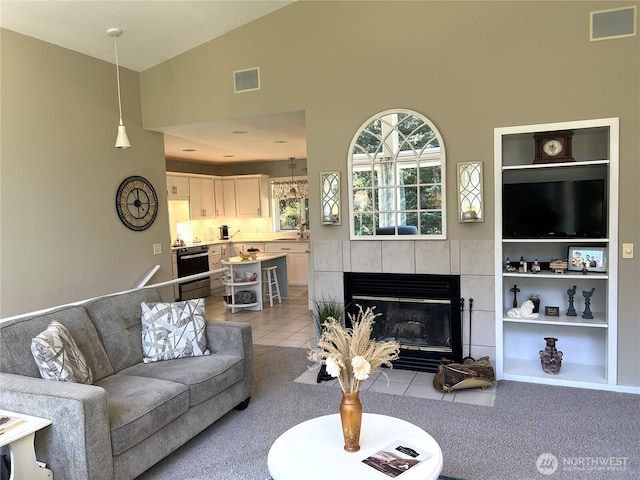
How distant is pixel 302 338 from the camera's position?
5.30m

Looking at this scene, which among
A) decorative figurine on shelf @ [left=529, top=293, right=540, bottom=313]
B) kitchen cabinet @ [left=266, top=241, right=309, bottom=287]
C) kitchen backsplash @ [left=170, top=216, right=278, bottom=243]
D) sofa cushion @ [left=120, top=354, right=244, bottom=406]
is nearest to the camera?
sofa cushion @ [left=120, top=354, right=244, bottom=406]

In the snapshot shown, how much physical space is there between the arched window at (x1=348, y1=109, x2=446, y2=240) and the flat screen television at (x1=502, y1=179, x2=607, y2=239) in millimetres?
566

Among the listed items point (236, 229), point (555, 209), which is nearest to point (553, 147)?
point (555, 209)

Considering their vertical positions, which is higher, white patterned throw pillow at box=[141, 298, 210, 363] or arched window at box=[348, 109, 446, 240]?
arched window at box=[348, 109, 446, 240]

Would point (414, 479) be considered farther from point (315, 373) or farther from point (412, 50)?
point (412, 50)

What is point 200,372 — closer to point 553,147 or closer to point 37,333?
point 37,333

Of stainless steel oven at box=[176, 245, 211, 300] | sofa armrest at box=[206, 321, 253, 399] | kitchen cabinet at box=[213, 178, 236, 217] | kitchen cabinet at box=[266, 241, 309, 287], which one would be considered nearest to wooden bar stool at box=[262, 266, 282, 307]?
kitchen cabinet at box=[266, 241, 309, 287]

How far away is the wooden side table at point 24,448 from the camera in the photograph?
1.95 m

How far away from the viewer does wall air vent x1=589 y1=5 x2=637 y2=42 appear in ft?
11.1

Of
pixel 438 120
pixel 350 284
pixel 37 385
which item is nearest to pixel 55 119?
pixel 37 385

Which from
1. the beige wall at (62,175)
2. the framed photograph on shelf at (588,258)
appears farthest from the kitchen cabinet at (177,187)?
the framed photograph on shelf at (588,258)

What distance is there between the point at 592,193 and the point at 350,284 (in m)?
2.16

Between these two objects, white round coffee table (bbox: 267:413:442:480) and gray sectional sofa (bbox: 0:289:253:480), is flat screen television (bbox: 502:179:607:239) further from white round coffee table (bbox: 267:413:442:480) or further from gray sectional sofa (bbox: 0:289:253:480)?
gray sectional sofa (bbox: 0:289:253:480)

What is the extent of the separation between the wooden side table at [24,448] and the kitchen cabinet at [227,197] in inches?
284
